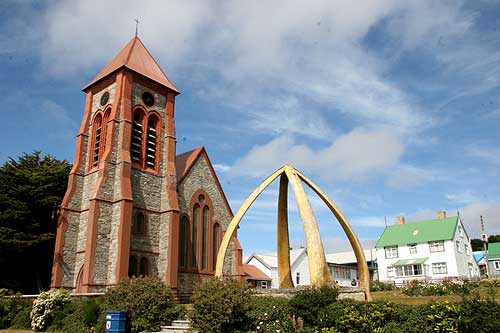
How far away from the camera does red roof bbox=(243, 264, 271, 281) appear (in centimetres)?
5285

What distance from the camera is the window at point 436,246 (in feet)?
175

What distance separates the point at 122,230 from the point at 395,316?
19755 mm

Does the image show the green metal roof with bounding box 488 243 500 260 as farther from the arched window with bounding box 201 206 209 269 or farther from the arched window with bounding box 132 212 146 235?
the arched window with bounding box 132 212 146 235

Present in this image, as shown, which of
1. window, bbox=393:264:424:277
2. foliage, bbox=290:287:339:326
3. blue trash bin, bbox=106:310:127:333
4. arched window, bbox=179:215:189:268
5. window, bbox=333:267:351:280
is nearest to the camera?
foliage, bbox=290:287:339:326

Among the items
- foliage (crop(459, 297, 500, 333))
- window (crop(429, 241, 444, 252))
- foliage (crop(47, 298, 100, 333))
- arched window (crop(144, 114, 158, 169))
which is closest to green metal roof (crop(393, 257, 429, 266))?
window (crop(429, 241, 444, 252))

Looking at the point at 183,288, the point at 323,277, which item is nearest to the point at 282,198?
the point at 323,277

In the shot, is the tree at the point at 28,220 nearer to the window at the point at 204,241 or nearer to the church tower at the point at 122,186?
the church tower at the point at 122,186

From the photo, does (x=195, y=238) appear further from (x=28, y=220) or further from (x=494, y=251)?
(x=494, y=251)

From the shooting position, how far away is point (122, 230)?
1122 inches

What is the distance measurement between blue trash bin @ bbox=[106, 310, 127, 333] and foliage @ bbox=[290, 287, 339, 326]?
7.23m

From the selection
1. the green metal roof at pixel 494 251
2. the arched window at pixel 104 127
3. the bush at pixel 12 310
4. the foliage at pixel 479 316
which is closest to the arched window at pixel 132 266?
the bush at pixel 12 310

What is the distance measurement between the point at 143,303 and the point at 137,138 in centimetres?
1681

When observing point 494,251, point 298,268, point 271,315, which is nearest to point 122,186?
point 271,315

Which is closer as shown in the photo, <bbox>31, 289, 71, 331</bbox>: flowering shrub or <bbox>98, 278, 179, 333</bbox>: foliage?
<bbox>98, 278, 179, 333</bbox>: foliage
